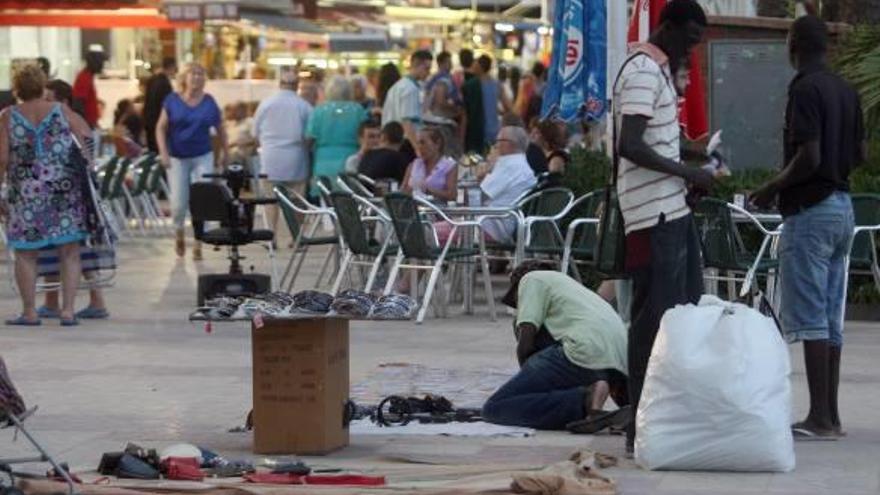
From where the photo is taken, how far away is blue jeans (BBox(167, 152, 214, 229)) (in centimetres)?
2119

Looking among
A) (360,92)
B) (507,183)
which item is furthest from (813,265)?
(360,92)

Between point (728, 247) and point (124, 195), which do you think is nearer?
point (728, 247)

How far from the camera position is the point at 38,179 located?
14.7 meters

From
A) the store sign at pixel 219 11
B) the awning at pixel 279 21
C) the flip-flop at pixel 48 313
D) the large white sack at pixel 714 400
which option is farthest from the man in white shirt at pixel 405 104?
the large white sack at pixel 714 400

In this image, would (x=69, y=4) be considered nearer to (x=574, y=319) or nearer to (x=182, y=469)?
(x=574, y=319)

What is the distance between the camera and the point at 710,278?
47.3 ft

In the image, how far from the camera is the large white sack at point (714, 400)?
9008 mm

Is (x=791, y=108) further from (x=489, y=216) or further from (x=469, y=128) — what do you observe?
(x=469, y=128)

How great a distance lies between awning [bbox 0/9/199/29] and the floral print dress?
44.5ft

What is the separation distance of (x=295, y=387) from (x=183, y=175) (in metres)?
11.8

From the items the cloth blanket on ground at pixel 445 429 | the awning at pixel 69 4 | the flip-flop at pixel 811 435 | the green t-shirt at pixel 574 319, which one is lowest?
the cloth blanket on ground at pixel 445 429

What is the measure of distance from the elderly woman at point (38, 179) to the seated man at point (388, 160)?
4336 millimetres

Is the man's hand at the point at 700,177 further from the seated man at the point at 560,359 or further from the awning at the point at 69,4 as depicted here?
the awning at the point at 69,4

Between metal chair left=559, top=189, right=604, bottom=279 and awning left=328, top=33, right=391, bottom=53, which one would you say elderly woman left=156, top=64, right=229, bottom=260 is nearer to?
metal chair left=559, top=189, right=604, bottom=279
